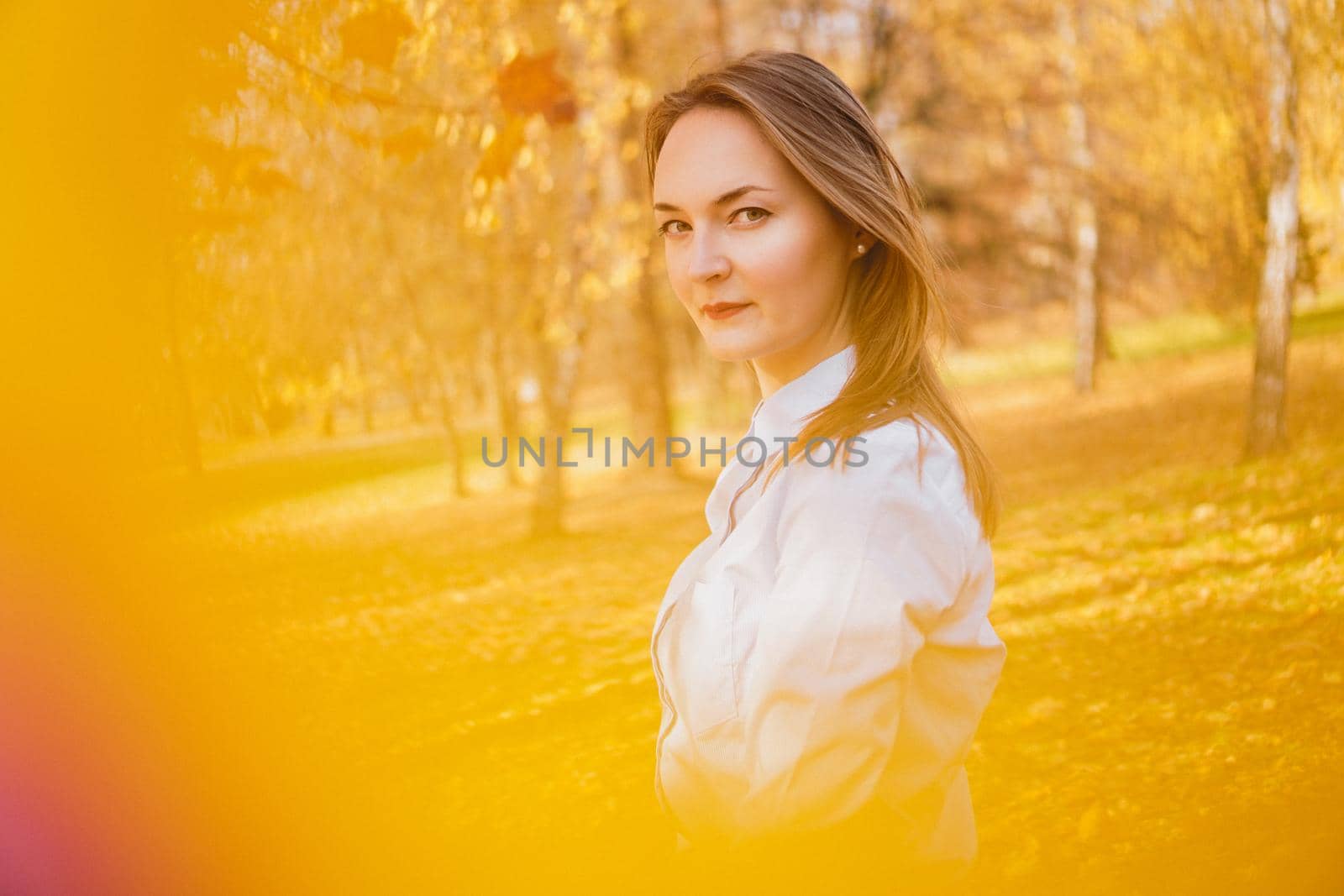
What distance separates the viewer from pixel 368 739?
239cm

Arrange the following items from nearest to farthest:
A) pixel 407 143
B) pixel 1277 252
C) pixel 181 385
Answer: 1. pixel 181 385
2. pixel 407 143
3. pixel 1277 252

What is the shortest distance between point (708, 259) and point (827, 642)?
426mm

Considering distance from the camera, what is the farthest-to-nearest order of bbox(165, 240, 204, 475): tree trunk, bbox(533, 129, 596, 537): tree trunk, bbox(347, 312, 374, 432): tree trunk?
bbox(533, 129, 596, 537): tree trunk < bbox(347, 312, 374, 432): tree trunk < bbox(165, 240, 204, 475): tree trunk

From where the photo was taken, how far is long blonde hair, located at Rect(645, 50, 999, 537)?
0.94 m

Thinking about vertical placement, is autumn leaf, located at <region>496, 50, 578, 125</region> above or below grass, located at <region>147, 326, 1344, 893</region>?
above

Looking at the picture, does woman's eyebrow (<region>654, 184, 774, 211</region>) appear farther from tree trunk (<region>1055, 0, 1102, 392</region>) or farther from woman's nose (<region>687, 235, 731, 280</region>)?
tree trunk (<region>1055, 0, 1102, 392</region>)

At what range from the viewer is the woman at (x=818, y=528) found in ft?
2.71

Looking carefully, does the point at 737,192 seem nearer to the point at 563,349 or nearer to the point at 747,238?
the point at 747,238

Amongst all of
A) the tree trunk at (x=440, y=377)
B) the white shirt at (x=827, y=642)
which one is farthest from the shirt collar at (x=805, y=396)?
the tree trunk at (x=440, y=377)

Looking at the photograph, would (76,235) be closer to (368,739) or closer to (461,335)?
(368,739)

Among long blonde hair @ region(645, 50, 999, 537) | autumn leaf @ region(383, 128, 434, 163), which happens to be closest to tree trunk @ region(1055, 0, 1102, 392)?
autumn leaf @ region(383, 128, 434, 163)

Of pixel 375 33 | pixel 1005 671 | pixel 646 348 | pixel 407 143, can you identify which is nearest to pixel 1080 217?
pixel 646 348

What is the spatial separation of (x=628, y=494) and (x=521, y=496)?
746mm

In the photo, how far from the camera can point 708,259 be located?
1.00 meters
